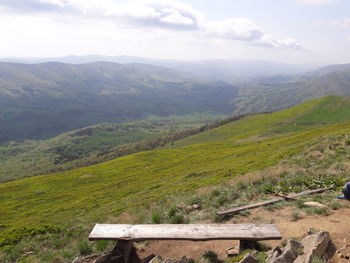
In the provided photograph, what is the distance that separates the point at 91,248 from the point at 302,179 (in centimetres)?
1483

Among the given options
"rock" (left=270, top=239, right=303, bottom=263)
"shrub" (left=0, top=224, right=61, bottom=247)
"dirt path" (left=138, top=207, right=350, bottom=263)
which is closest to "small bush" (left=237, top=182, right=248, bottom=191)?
"dirt path" (left=138, top=207, right=350, bottom=263)

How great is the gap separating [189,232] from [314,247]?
4.36 meters

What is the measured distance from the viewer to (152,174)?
7938 cm

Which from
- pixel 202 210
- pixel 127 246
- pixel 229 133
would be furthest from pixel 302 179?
pixel 229 133

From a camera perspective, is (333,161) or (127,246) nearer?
(127,246)

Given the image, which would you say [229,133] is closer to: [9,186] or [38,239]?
[9,186]

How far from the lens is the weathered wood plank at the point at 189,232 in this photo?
10477 mm

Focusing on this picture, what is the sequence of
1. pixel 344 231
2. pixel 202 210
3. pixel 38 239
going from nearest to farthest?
pixel 344 231
pixel 202 210
pixel 38 239

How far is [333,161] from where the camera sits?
2361 centimetres

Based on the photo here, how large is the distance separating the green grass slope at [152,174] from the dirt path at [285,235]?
19991mm

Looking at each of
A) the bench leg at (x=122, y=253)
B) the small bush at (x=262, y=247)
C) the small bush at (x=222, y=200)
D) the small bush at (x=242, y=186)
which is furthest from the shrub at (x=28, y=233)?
the small bush at (x=262, y=247)

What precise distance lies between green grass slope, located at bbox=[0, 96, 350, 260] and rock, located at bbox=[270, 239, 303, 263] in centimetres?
2568

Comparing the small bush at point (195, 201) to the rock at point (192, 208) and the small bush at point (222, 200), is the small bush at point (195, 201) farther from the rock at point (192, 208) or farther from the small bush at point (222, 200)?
the small bush at point (222, 200)

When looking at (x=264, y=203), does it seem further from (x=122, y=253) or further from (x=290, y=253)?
(x=122, y=253)
